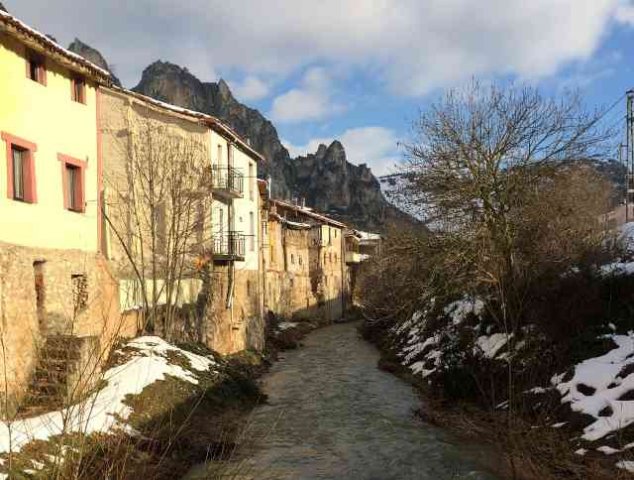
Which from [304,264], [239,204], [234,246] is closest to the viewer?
[234,246]

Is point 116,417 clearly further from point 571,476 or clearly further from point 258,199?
point 258,199

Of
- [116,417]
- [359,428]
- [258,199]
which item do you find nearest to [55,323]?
[116,417]

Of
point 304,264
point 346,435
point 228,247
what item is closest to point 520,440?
point 346,435

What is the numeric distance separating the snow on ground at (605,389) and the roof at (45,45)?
1521 centimetres

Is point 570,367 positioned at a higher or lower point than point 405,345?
higher

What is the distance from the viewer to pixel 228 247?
991 inches

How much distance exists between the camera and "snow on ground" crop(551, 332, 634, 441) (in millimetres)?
11906

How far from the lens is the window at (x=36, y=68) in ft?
43.9

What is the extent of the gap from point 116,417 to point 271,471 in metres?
3.78

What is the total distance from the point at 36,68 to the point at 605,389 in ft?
52.3

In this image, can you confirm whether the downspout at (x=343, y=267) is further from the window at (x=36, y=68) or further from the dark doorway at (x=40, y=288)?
the window at (x=36, y=68)

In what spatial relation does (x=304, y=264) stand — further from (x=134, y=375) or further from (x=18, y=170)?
(x=18, y=170)

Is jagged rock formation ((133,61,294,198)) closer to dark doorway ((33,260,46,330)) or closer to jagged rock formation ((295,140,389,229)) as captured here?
jagged rock formation ((295,140,389,229))

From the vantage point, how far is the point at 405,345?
3016cm
